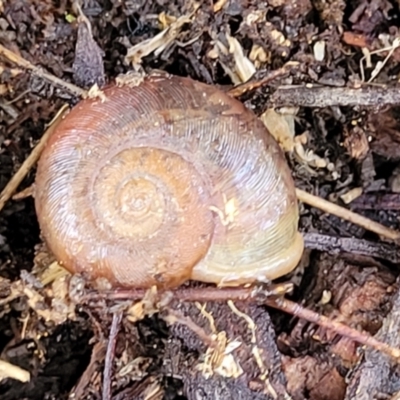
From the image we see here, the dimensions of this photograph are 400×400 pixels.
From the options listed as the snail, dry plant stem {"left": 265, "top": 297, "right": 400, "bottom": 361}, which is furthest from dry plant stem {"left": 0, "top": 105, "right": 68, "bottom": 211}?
dry plant stem {"left": 265, "top": 297, "right": 400, "bottom": 361}

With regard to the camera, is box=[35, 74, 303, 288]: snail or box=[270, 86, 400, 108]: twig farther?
box=[270, 86, 400, 108]: twig

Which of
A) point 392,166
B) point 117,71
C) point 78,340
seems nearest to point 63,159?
point 117,71

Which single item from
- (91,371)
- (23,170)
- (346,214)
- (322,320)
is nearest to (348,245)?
(346,214)

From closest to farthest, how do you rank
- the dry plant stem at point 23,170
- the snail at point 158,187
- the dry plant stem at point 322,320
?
the snail at point 158,187 < the dry plant stem at point 322,320 < the dry plant stem at point 23,170

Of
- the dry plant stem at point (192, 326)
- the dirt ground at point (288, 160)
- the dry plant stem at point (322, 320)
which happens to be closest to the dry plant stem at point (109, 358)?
the dirt ground at point (288, 160)

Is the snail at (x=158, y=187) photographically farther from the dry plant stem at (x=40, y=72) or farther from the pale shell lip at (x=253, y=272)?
the dry plant stem at (x=40, y=72)

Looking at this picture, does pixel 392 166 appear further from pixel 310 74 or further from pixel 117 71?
pixel 117 71

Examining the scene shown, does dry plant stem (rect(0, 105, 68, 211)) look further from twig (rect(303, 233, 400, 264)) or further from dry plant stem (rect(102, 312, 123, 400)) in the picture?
twig (rect(303, 233, 400, 264))
